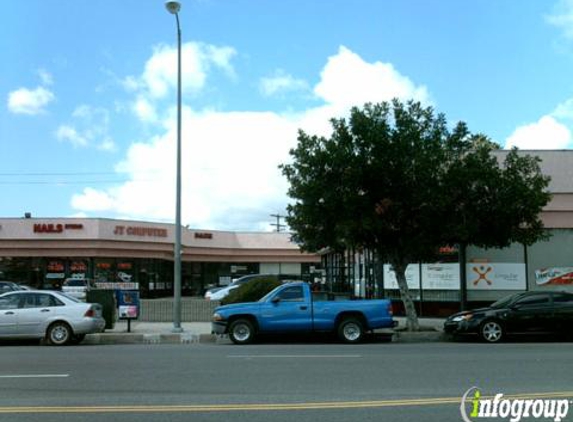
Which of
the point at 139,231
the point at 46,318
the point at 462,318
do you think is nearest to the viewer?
the point at 46,318

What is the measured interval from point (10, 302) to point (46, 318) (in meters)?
1.20

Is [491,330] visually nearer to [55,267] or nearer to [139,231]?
[139,231]

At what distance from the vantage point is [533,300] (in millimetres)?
17125

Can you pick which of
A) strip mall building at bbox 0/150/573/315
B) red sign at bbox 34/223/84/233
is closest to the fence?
strip mall building at bbox 0/150/573/315

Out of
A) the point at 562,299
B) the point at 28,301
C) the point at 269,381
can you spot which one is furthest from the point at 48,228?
the point at 269,381

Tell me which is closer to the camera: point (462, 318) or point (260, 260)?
point (462, 318)

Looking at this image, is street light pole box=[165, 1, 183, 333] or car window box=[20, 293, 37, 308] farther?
street light pole box=[165, 1, 183, 333]

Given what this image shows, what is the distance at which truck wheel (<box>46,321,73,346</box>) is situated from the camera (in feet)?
54.0

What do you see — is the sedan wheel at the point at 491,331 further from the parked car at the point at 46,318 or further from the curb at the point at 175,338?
the parked car at the point at 46,318

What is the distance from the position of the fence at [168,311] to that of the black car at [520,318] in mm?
9621

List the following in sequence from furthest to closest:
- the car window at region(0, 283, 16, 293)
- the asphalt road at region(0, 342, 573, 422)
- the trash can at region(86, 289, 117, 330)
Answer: the car window at region(0, 283, 16, 293) → the trash can at region(86, 289, 117, 330) → the asphalt road at region(0, 342, 573, 422)

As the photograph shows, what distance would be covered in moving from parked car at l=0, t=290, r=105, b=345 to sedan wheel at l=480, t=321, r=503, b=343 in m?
10.3

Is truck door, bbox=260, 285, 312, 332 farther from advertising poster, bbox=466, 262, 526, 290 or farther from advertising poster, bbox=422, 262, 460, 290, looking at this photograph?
advertising poster, bbox=466, 262, 526, 290

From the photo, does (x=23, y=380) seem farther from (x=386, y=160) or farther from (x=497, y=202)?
(x=497, y=202)
